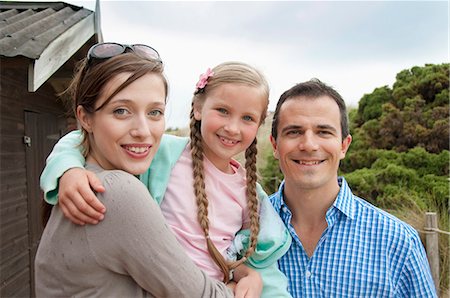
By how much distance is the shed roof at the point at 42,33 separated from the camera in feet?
10.5

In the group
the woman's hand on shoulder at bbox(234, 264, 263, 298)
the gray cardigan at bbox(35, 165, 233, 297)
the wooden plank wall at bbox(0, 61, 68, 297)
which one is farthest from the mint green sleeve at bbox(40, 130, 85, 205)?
the wooden plank wall at bbox(0, 61, 68, 297)

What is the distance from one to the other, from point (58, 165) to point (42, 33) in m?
2.72

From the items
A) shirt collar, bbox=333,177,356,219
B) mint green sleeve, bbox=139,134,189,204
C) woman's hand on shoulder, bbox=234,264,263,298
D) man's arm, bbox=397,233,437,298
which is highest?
mint green sleeve, bbox=139,134,189,204

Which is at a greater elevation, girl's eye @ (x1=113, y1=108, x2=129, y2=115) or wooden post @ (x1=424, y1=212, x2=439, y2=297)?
girl's eye @ (x1=113, y1=108, x2=129, y2=115)

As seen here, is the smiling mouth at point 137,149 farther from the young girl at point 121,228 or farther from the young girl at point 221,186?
the young girl at point 221,186

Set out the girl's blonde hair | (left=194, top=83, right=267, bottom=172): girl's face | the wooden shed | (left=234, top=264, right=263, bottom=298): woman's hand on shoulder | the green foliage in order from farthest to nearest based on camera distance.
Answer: the green foliage, the wooden shed, (left=194, top=83, right=267, bottom=172): girl's face, the girl's blonde hair, (left=234, top=264, right=263, bottom=298): woman's hand on shoulder

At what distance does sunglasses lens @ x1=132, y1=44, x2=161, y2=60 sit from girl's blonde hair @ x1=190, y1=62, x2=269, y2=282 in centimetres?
49

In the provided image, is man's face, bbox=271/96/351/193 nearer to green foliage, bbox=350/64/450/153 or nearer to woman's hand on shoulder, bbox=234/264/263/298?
woman's hand on shoulder, bbox=234/264/263/298

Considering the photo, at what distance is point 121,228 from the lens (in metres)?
1.21

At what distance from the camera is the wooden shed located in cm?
373

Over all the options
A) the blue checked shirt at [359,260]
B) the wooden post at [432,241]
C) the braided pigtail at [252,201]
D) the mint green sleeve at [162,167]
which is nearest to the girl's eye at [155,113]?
the mint green sleeve at [162,167]

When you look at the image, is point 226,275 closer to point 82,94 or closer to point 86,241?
point 86,241

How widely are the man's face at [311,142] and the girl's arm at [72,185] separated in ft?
3.64

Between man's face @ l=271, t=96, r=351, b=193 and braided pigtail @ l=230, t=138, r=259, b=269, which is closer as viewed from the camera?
braided pigtail @ l=230, t=138, r=259, b=269
